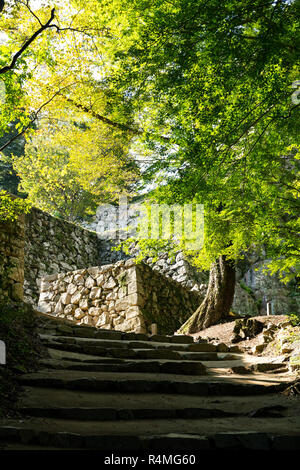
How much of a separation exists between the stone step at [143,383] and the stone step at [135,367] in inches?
4.9

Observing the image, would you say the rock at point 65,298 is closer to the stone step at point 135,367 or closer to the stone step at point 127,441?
the stone step at point 135,367

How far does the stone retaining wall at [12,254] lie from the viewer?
18.9ft

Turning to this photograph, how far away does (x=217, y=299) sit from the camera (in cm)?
909

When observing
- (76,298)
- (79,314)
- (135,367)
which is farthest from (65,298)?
(135,367)

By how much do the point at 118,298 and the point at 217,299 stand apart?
259 cm

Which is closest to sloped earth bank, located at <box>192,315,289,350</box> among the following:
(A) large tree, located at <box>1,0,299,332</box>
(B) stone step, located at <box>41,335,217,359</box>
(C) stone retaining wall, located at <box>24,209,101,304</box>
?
(B) stone step, located at <box>41,335,217,359</box>

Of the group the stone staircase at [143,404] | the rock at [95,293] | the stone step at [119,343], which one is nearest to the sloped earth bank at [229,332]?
the stone step at [119,343]

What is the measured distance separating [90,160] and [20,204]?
4727 mm

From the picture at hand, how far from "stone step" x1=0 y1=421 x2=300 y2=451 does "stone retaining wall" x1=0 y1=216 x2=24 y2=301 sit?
360 cm

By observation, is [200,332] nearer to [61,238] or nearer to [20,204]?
[20,204]

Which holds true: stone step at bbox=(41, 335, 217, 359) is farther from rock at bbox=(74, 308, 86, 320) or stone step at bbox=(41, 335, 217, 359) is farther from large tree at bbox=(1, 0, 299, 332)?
rock at bbox=(74, 308, 86, 320)

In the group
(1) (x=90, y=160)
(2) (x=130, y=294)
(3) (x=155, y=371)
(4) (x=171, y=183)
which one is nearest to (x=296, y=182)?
(4) (x=171, y=183)

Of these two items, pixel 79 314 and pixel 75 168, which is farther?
pixel 75 168

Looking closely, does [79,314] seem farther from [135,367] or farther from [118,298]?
[135,367]
